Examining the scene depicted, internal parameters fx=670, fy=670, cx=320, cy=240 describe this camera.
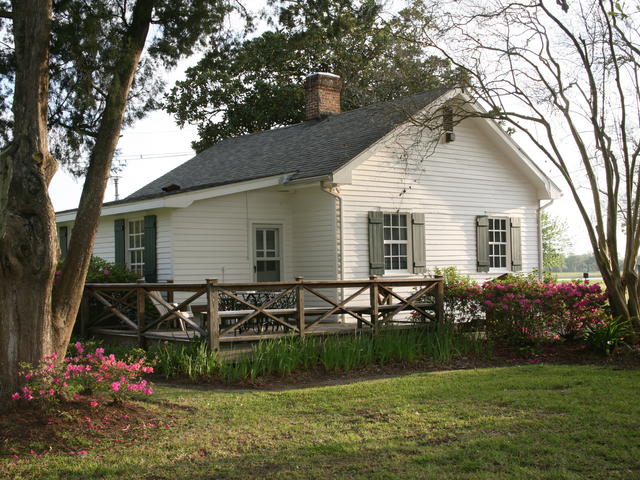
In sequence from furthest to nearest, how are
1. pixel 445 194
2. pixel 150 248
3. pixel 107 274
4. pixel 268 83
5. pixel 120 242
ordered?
1. pixel 268 83
2. pixel 445 194
3. pixel 120 242
4. pixel 150 248
5. pixel 107 274

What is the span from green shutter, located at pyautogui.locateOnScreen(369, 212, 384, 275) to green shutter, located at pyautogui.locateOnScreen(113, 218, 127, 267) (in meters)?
5.72

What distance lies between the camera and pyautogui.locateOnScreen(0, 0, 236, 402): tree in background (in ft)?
21.9

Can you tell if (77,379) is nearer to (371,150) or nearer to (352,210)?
(352,210)

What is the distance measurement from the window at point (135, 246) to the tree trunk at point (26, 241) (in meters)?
8.21

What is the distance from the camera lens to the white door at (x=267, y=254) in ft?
49.3

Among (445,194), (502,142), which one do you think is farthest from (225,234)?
(502,142)

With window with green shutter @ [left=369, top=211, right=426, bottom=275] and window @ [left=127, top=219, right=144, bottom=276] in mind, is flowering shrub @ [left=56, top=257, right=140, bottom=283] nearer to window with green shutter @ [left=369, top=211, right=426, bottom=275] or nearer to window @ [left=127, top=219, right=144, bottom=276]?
window @ [left=127, top=219, right=144, bottom=276]

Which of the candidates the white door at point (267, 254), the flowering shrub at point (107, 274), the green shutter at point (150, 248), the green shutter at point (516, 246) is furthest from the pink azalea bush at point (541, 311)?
the flowering shrub at point (107, 274)

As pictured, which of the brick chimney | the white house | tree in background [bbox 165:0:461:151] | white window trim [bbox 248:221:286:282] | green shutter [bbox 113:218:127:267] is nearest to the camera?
the white house

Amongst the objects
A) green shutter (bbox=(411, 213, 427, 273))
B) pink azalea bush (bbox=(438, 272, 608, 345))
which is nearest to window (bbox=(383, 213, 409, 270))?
green shutter (bbox=(411, 213, 427, 273))

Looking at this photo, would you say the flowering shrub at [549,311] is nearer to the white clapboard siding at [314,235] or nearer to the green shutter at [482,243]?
the white clapboard siding at [314,235]

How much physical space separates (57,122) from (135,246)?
682cm

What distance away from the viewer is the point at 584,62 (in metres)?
11.5

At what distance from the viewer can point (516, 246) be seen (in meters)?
17.3
